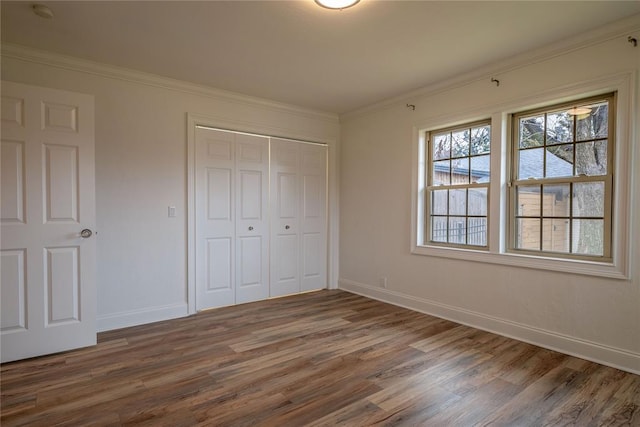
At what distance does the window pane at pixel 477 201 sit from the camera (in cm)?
351

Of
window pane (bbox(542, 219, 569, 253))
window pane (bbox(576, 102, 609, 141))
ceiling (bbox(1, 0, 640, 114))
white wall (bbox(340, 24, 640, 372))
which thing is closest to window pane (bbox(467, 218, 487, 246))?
white wall (bbox(340, 24, 640, 372))

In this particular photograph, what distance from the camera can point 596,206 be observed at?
9.09 ft

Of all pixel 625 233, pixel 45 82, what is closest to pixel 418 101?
pixel 625 233

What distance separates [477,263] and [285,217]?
2.42m

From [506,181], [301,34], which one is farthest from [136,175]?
[506,181]

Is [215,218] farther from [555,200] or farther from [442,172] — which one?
[555,200]

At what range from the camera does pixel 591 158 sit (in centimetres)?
280

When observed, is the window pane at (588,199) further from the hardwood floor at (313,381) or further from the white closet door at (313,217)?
the white closet door at (313,217)

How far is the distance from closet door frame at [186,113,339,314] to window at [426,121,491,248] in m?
1.49

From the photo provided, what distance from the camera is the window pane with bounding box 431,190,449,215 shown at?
154 inches

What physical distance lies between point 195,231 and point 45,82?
1.92 metres

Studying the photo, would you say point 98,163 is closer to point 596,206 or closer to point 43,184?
point 43,184

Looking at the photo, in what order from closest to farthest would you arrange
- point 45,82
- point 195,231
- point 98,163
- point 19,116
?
point 19,116 < point 45,82 < point 98,163 < point 195,231

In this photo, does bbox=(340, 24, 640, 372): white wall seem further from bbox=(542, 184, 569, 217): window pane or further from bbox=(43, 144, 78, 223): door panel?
bbox=(43, 144, 78, 223): door panel
